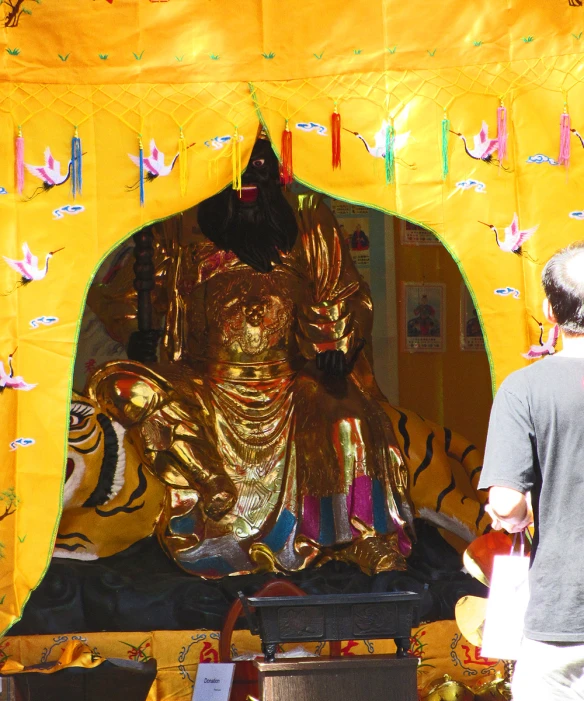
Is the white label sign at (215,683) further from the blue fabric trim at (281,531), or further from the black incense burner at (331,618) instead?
the blue fabric trim at (281,531)

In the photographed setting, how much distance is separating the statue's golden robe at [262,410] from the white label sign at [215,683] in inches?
35.0

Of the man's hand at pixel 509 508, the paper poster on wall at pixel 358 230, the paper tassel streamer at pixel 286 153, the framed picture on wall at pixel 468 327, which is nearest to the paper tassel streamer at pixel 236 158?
the paper tassel streamer at pixel 286 153

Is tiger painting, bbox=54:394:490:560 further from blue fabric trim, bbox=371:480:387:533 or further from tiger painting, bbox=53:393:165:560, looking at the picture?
blue fabric trim, bbox=371:480:387:533

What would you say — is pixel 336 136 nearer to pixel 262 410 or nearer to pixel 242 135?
pixel 242 135

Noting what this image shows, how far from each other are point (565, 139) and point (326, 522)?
6.86 ft

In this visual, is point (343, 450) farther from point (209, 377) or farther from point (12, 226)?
point (12, 226)

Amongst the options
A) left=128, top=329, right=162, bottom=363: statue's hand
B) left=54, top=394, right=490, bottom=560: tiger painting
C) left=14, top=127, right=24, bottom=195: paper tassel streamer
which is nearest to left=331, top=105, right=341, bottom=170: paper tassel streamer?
left=14, top=127, right=24, bottom=195: paper tassel streamer

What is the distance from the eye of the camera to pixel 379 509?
5.11m

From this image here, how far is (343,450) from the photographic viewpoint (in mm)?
5219

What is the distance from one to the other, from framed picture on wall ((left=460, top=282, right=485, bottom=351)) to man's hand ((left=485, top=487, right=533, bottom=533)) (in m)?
4.42

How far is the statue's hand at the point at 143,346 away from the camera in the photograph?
564cm

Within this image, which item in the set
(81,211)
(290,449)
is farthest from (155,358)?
(81,211)

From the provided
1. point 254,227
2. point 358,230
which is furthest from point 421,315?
point 254,227

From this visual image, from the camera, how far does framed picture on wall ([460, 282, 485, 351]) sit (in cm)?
672
